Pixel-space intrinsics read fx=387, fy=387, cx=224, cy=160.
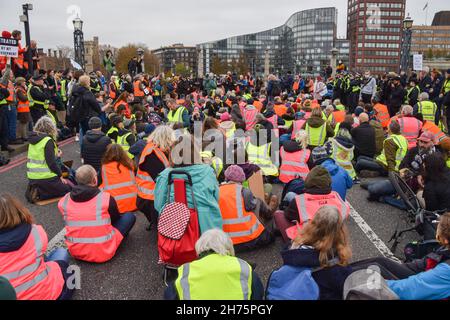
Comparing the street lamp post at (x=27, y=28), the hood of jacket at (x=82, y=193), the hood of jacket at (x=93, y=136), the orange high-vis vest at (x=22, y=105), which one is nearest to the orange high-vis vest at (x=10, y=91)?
the orange high-vis vest at (x=22, y=105)

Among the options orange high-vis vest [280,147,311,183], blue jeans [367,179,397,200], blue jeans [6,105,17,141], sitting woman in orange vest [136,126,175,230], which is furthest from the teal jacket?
blue jeans [6,105,17,141]

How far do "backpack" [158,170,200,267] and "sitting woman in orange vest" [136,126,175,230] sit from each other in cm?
124

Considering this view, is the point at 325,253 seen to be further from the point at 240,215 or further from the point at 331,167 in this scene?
the point at 331,167

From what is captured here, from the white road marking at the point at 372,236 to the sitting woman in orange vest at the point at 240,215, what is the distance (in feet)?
4.65

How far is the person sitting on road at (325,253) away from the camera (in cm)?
317

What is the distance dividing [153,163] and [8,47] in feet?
29.1

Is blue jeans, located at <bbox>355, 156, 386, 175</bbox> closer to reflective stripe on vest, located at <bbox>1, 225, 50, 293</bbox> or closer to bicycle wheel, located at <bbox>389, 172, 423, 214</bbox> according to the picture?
bicycle wheel, located at <bbox>389, 172, 423, 214</bbox>

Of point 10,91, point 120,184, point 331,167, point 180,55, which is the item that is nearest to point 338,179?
point 331,167

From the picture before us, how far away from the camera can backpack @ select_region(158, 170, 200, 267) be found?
399 centimetres

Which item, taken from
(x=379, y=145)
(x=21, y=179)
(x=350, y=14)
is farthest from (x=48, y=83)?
(x=350, y=14)

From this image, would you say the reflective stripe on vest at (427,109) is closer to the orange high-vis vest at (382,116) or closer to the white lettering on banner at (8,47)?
the orange high-vis vest at (382,116)

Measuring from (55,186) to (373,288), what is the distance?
5765 mm

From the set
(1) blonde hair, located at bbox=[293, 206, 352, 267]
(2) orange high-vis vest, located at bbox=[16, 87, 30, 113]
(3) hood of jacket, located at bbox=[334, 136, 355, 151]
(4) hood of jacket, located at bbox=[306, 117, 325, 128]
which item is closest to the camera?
(1) blonde hair, located at bbox=[293, 206, 352, 267]
